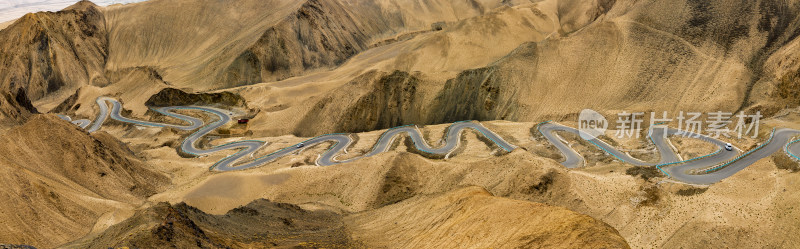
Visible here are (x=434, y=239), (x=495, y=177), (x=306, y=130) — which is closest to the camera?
(x=434, y=239)

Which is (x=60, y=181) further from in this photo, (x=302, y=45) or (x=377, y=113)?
(x=302, y=45)

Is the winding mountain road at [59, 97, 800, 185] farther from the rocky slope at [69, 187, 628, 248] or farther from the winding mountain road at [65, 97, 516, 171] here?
the rocky slope at [69, 187, 628, 248]

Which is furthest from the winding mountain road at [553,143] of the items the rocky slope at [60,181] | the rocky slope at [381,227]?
the rocky slope at [381,227]

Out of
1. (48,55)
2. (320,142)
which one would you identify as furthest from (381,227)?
(48,55)

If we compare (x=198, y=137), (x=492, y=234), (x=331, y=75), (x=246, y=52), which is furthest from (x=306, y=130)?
(x=492, y=234)

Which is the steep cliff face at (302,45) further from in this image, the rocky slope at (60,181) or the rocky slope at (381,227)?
the rocky slope at (381,227)

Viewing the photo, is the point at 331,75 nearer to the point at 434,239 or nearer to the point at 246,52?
the point at 246,52
